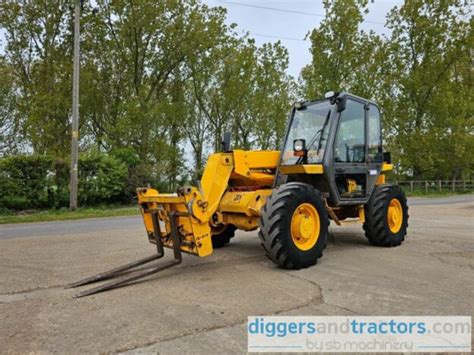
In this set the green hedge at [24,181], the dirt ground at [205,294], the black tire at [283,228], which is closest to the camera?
the dirt ground at [205,294]

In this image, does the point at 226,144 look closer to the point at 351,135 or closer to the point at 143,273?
the point at 351,135

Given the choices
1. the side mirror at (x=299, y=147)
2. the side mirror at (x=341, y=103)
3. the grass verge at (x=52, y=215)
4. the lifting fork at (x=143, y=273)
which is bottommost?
the grass verge at (x=52, y=215)

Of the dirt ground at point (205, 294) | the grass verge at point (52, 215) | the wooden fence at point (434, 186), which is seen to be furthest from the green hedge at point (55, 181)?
the wooden fence at point (434, 186)

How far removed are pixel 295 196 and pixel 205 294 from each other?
5.66ft

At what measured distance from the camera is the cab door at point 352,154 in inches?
242

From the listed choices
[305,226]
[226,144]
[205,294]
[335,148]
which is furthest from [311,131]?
[205,294]

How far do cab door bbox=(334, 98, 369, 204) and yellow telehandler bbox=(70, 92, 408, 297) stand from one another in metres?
0.02

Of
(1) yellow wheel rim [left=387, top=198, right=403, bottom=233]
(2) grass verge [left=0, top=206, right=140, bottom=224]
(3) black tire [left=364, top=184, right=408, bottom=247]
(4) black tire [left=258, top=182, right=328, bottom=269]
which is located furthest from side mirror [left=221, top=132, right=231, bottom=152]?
(2) grass verge [left=0, top=206, right=140, bottom=224]

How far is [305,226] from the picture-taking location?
514cm

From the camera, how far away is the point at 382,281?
15.0 feet

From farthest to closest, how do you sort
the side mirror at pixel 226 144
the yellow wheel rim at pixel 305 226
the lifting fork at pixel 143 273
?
the side mirror at pixel 226 144 < the yellow wheel rim at pixel 305 226 < the lifting fork at pixel 143 273

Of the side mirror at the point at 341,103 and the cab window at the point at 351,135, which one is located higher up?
the side mirror at the point at 341,103

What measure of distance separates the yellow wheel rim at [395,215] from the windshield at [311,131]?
1980mm

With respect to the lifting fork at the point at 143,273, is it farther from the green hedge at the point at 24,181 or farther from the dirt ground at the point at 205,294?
the green hedge at the point at 24,181
